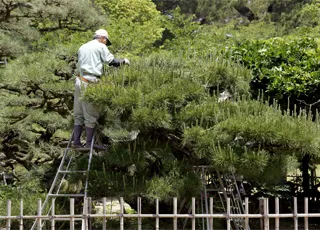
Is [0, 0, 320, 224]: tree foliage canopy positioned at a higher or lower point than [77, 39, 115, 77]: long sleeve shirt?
lower

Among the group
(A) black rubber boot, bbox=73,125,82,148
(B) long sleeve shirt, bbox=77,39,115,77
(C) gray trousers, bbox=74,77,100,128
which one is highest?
(B) long sleeve shirt, bbox=77,39,115,77

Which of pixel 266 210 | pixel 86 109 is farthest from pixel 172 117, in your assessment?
pixel 266 210

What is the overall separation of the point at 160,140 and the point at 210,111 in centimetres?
86

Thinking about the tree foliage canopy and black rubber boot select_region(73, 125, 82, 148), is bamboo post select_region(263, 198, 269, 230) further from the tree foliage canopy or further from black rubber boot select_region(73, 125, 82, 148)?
black rubber boot select_region(73, 125, 82, 148)

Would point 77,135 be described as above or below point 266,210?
above

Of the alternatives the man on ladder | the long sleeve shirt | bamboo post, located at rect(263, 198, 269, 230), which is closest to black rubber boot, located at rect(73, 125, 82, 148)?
the man on ladder

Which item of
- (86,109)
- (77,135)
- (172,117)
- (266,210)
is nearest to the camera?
(266,210)

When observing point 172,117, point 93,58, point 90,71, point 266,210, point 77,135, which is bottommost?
point 266,210

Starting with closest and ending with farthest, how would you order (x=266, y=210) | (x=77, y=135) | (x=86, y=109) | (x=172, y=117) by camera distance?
(x=266, y=210) → (x=172, y=117) → (x=86, y=109) → (x=77, y=135)

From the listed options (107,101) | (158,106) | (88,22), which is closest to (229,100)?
(158,106)

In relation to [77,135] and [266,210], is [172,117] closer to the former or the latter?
[77,135]

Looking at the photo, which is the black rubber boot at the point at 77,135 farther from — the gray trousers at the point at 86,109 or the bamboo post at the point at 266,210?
the bamboo post at the point at 266,210

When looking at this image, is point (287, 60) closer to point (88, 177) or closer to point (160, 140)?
point (160, 140)

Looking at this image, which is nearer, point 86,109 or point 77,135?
point 86,109
